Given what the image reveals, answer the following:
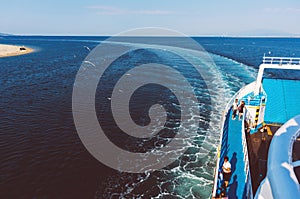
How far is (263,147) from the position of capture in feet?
43.4

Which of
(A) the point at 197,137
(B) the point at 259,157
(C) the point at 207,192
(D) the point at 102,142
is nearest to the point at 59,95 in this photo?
(D) the point at 102,142

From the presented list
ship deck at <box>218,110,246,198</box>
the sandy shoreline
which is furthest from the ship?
the sandy shoreline

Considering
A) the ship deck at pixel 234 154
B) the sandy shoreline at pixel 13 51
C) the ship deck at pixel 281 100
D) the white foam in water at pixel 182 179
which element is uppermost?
the sandy shoreline at pixel 13 51

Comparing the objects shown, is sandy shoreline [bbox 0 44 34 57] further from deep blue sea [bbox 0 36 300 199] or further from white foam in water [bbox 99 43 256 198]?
white foam in water [bbox 99 43 256 198]

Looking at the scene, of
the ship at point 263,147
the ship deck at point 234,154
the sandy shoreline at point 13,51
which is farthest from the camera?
the sandy shoreline at point 13,51

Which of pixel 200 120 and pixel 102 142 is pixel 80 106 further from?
A: pixel 200 120

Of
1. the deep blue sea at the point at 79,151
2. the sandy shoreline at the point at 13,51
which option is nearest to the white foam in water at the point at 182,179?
the deep blue sea at the point at 79,151

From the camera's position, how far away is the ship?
5469 mm

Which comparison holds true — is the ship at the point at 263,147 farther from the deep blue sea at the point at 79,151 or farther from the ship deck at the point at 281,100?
the deep blue sea at the point at 79,151

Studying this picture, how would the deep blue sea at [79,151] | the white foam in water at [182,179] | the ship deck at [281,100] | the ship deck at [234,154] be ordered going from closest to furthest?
the ship deck at [234,154], the white foam in water at [182,179], the deep blue sea at [79,151], the ship deck at [281,100]

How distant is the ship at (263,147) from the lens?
17.9ft

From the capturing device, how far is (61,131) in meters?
21.7

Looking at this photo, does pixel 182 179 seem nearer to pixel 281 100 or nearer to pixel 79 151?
pixel 79 151

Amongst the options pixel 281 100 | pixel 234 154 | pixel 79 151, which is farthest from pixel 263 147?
pixel 79 151
